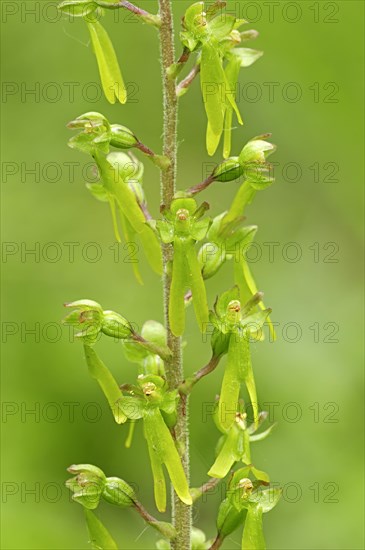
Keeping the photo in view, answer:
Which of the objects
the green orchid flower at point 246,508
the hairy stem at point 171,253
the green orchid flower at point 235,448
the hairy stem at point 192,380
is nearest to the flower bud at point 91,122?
the hairy stem at point 171,253

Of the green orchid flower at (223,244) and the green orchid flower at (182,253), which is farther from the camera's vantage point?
the green orchid flower at (223,244)

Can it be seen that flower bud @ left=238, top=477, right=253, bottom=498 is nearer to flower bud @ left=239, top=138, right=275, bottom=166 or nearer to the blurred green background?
flower bud @ left=239, top=138, right=275, bottom=166

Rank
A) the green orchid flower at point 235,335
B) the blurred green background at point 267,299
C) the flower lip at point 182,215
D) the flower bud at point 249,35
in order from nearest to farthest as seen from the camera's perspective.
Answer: the flower lip at point 182,215, the green orchid flower at point 235,335, the flower bud at point 249,35, the blurred green background at point 267,299

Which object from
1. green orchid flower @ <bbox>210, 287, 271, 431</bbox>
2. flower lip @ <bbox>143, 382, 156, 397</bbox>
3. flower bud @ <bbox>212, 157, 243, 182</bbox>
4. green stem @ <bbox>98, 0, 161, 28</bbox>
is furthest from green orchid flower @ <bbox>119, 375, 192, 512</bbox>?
green stem @ <bbox>98, 0, 161, 28</bbox>

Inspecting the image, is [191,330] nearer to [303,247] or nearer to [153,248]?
[303,247]

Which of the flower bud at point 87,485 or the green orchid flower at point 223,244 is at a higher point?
the green orchid flower at point 223,244

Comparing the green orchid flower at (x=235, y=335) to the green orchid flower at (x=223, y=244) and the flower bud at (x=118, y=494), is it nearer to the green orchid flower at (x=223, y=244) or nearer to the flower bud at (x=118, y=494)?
the green orchid flower at (x=223, y=244)
